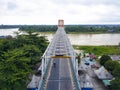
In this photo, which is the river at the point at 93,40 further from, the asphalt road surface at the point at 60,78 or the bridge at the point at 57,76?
the asphalt road surface at the point at 60,78

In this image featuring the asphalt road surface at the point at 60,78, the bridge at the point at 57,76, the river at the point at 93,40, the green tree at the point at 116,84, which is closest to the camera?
the bridge at the point at 57,76

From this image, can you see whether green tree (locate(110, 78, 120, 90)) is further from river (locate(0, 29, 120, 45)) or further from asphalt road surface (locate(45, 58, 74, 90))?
river (locate(0, 29, 120, 45))

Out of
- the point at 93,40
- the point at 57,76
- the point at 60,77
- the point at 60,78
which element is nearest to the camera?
the point at 60,78

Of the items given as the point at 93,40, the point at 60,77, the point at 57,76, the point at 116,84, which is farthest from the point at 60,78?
the point at 93,40

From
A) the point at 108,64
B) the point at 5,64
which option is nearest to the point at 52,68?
the point at 5,64

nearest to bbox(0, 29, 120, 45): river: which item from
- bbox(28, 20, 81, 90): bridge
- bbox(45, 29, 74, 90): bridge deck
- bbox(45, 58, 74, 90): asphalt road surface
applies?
bbox(28, 20, 81, 90): bridge

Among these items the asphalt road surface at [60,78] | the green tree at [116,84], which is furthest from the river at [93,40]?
the green tree at [116,84]

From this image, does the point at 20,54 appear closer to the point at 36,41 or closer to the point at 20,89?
the point at 20,89

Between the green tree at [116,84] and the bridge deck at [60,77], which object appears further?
the green tree at [116,84]

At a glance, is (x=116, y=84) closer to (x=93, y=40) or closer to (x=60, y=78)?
(x=60, y=78)

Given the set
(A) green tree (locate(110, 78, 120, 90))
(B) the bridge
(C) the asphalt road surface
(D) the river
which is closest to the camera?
(B) the bridge
